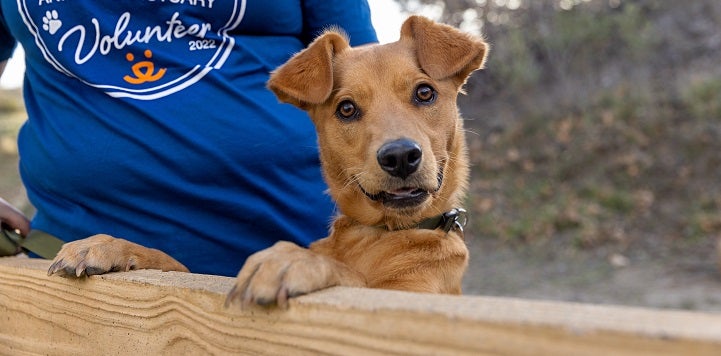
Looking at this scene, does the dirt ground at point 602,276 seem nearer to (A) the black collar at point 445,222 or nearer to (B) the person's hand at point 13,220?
(A) the black collar at point 445,222

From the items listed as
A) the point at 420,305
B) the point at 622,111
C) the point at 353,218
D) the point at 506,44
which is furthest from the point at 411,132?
the point at 506,44

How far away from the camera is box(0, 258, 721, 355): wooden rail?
102 cm

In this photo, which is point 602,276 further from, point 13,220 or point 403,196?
point 13,220

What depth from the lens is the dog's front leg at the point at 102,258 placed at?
2.03 m

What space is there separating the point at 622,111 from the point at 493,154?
1.73m

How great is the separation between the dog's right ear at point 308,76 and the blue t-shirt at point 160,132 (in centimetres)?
10

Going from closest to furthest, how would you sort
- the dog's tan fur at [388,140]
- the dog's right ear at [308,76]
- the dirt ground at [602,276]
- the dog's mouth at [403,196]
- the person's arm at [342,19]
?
the dog's tan fur at [388,140] < the dog's mouth at [403,196] < the dog's right ear at [308,76] < the person's arm at [342,19] < the dirt ground at [602,276]

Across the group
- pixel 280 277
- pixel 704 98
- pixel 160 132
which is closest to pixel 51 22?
pixel 160 132

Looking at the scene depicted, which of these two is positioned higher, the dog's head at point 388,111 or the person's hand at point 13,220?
the dog's head at point 388,111

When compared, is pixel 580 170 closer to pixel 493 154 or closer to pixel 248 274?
pixel 493 154

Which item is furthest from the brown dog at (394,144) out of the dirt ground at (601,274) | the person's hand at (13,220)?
the dirt ground at (601,274)

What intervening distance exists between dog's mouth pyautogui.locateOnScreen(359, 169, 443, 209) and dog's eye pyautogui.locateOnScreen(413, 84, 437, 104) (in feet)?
1.31

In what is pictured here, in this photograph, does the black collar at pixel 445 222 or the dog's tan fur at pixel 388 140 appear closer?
the dog's tan fur at pixel 388 140

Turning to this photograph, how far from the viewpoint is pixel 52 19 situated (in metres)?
2.66
